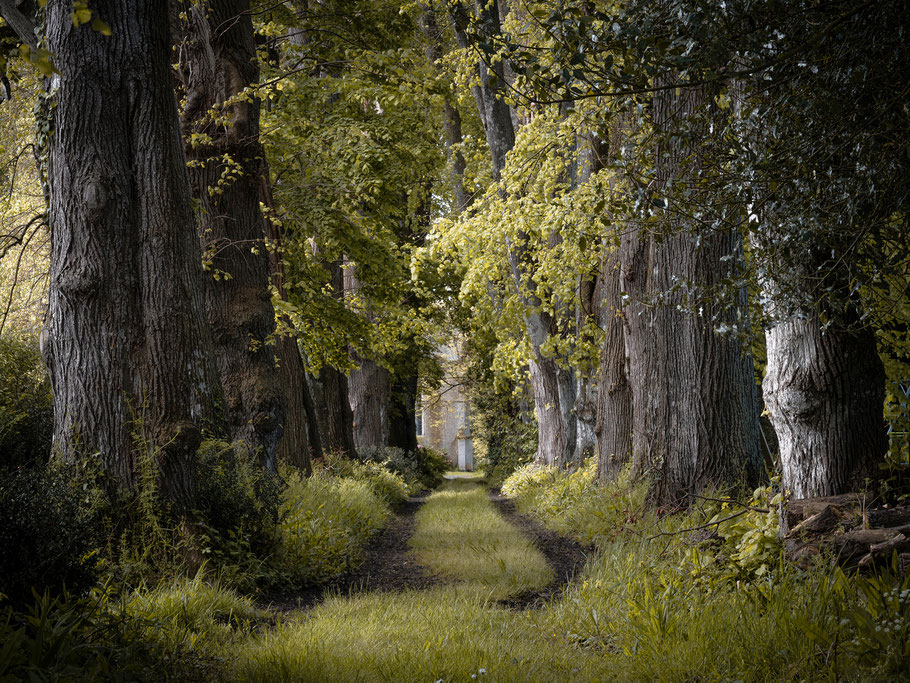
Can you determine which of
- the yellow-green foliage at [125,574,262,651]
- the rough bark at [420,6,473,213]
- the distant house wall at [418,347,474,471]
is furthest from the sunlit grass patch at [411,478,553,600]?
the distant house wall at [418,347,474,471]

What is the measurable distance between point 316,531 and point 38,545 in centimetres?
379

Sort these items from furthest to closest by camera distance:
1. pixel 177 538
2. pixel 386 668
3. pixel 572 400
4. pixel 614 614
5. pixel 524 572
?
pixel 572 400 → pixel 524 572 → pixel 177 538 → pixel 614 614 → pixel 386 668

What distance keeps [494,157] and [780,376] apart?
8.88 meters

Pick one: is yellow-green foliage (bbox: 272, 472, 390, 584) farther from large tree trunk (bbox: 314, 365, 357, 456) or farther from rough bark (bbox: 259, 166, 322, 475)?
large tree trunk (bbox: 314, 365, 357, 456)

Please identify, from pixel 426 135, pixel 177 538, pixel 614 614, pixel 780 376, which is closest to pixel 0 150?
pixel 177 538

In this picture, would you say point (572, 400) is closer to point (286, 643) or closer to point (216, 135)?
point (216, 135)

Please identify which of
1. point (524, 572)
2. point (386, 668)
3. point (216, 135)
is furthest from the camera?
point (216, 135)

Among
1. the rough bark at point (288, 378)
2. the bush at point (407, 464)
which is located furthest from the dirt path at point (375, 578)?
the bush at point (407, 464)

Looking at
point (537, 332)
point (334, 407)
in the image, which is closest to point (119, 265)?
point (537, 332)

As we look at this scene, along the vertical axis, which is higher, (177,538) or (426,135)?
(426,135)

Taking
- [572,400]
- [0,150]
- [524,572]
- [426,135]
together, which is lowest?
[524,572]

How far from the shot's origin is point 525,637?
4488 millimetres

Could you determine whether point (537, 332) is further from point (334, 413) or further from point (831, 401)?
point (831, 401)

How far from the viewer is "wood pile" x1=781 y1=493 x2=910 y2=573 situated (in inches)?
152
